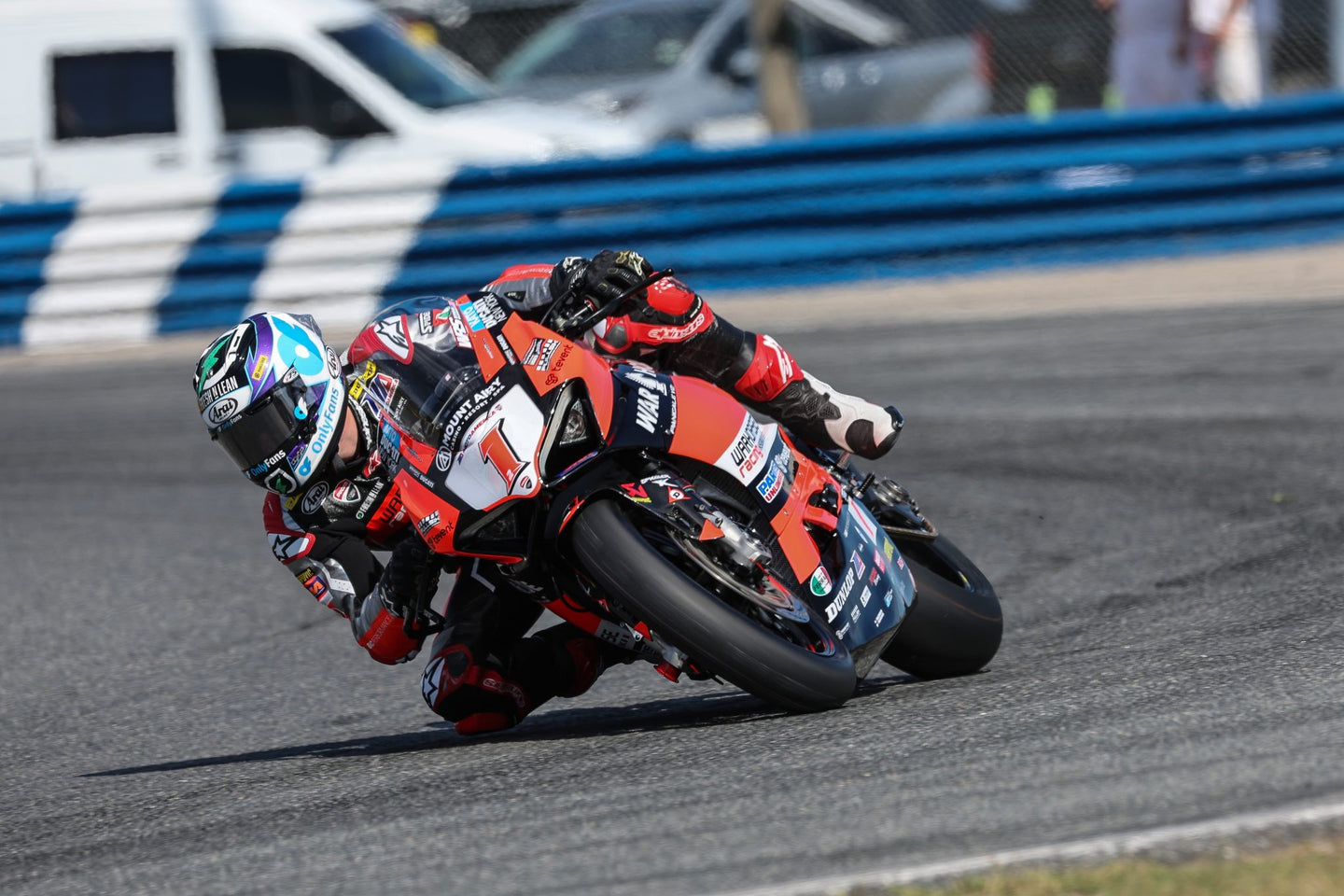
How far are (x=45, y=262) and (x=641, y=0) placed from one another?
6.10m

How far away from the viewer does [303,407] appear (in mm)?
4379

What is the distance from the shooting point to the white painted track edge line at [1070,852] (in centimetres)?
307

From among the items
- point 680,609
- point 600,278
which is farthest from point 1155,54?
point 680,609

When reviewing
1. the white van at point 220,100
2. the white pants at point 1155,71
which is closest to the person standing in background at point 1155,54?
the white pants at point 1155,71

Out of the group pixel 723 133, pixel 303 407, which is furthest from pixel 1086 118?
pixel 303 407

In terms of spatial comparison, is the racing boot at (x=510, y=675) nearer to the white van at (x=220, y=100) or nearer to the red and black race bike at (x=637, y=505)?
the red and black race bike at (x=637, y=505)

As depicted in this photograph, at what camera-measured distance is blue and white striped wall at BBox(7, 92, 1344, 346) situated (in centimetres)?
1213

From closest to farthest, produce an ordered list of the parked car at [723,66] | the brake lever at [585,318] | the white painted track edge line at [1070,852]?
1. the white painted track edge line at [1070,852]
2. the brake lever at [585,318]
3. the parked car at [723,66]

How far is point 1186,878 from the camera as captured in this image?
2930 millimetres

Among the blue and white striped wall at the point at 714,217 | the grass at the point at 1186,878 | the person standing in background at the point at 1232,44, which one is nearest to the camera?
the grass at the point at 1186,878

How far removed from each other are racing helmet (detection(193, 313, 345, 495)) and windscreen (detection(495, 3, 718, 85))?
1209cm

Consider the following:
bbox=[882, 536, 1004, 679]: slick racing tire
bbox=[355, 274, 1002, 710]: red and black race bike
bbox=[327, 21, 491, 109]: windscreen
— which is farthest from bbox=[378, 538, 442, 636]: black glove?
bbox=[327, 21, 491, 109]: windscreen

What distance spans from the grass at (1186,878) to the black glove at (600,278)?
78.7 inches

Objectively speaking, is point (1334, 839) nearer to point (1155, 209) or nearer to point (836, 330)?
point (836, 330)
